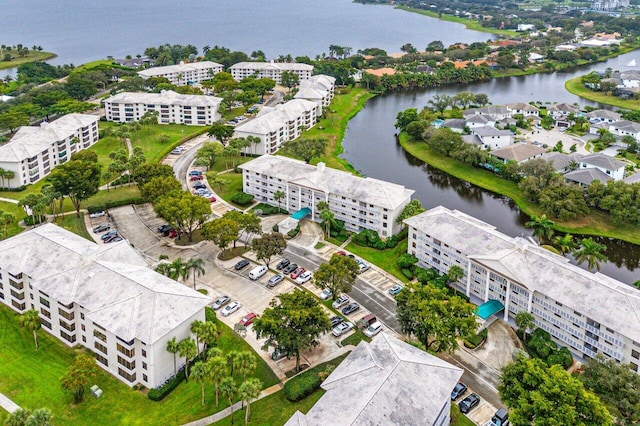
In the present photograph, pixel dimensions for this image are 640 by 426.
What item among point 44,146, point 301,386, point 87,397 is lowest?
point 87,397

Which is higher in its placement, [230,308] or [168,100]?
[168,100]

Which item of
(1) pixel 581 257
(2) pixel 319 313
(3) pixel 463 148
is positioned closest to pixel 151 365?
(2) pixel 319 313

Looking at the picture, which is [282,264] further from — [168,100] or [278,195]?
[168,100]

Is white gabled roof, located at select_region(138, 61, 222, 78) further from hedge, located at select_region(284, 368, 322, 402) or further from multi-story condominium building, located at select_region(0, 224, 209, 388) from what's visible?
hedge, located at select_region(284, 368, 322, 402)

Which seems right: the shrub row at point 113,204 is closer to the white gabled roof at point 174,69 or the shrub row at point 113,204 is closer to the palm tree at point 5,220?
the palm tree at point 5,220

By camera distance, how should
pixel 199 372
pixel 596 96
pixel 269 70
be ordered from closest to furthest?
pixel 199 372 → pixel 596 96 → pixel 269 70

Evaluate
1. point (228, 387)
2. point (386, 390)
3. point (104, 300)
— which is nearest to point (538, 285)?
point (386, 390)
